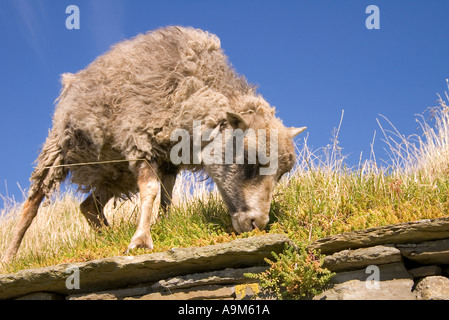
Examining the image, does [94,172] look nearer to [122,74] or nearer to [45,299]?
[122,74]

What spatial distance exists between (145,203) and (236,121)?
57.3 inches

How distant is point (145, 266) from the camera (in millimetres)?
5285

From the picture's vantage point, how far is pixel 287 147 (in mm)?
6047

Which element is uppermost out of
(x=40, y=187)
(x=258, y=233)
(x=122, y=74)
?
(x=122, y=74)

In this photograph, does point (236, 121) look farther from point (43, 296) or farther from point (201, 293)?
point (43, 296)

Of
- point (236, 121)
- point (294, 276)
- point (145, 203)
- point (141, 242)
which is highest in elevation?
point (236, 121)

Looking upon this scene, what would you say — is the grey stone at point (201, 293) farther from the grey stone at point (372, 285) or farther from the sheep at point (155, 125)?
the grey stone at point (372, 285)

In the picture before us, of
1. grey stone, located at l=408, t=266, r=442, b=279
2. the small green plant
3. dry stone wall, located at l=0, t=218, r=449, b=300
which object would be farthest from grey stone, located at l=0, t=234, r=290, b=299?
grey stone, located at l=408, t=266, r=442, b=279

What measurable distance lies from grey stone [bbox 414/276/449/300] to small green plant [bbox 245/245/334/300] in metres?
0.83

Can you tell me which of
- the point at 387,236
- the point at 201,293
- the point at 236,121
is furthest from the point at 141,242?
the point at 387,236

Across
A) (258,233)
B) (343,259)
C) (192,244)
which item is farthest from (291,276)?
(192,244)
